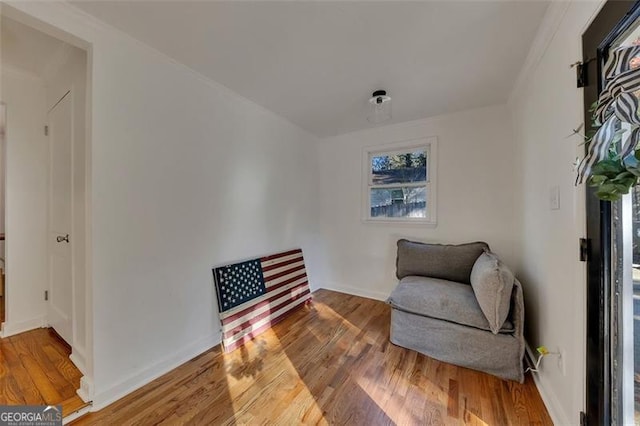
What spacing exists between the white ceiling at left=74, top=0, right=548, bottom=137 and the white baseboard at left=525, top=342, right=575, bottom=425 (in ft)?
7.20

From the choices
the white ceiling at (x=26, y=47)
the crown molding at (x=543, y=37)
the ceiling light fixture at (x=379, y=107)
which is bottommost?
the crown molding at (x=543, y=37)

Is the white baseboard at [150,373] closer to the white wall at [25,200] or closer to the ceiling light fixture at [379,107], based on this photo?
the white wall at [25,200]

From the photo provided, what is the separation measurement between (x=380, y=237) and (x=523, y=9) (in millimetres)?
2433

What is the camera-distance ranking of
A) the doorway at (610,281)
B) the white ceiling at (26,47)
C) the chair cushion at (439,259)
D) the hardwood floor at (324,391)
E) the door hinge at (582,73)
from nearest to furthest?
the doorway at (610,281)
the door hinge at (582,73)
the hardwood floor at (324,391)
the white ceiling at (26,47)
the chair cushion at (439,259)

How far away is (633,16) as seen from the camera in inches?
32.0

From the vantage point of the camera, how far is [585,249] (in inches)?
42.4

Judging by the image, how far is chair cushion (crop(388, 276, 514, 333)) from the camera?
71.1 inches

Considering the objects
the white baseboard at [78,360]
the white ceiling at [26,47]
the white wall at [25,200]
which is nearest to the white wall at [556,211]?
the white baseboard at [78,360]

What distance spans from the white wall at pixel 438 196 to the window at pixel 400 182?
9cm

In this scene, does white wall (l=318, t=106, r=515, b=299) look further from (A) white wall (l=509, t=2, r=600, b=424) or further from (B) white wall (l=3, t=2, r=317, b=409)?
(B) white wall (l=3, t=2, r=317, b=409)

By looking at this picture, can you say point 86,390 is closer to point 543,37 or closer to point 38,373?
point 38,373

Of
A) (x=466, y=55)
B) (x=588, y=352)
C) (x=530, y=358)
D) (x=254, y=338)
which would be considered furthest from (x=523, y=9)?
(x=254, y=338)

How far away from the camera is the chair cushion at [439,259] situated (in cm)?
240

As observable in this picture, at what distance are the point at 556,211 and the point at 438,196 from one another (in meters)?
1.50
